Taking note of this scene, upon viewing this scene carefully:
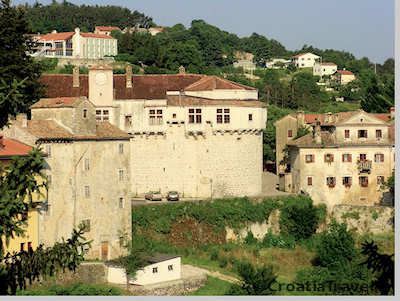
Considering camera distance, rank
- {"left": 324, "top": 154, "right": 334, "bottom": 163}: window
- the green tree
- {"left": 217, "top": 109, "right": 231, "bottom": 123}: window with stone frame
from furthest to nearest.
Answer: {"left": 324, "top": 154, "right": 334, "bottom": 163}: window < {"left": 217, "top": 109, "right": 231, "bottom": 123}: window with stone frame < the green tree

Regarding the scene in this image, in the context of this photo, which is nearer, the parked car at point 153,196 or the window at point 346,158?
the parked car at point 153,196

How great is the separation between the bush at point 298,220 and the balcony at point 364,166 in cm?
411

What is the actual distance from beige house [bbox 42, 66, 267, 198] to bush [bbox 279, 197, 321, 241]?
2.70 m

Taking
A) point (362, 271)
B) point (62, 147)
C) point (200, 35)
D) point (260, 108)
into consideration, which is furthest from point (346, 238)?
point (200, 35)

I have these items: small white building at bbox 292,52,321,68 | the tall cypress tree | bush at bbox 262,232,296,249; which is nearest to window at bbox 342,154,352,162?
bush at bbox 262,232,296,249

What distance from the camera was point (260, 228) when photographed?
2352 inches

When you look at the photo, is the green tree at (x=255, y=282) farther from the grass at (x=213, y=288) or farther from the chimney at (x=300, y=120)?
the chimney at (x=300, y=120)

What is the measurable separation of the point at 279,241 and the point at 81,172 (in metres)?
12.6

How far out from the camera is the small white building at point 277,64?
16812 centimetres

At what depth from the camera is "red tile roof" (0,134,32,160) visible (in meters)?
46.2

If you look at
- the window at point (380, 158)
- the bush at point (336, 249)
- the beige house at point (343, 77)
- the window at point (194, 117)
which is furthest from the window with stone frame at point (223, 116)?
the beige house at point (343, 77)

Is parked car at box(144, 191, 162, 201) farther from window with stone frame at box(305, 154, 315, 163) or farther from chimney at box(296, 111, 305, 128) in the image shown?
chimney at box(296, 111, 305, 128)

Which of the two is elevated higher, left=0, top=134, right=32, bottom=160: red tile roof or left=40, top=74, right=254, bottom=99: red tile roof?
left=40, top=74, right=254, bottom=99: red tile roof

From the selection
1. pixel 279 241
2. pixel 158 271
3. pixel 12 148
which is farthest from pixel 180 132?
pixel 12 148
